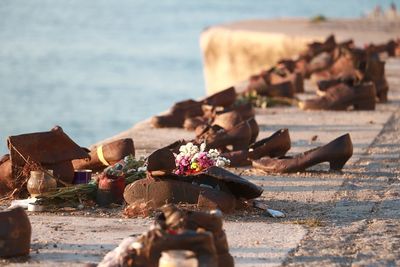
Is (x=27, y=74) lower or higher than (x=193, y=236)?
lower

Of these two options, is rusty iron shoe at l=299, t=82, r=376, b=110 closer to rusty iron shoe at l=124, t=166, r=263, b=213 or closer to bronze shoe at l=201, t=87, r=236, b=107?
bronze shoe at l=201, t=87, r=236, b=107

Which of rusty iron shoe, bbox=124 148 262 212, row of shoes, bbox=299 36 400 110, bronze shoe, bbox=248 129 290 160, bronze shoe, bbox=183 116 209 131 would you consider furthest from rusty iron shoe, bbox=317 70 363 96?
rusty iron shoe, bbox=124 148 262 212

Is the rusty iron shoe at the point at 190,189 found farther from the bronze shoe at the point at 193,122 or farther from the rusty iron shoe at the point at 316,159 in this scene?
the bronze shoe at the point at 193,122

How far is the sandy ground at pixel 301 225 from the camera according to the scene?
7.74 meters

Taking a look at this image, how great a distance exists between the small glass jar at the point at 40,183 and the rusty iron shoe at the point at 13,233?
133 centimetres

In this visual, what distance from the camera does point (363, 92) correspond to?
15.0 metres

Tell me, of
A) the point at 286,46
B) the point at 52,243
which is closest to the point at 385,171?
the point at 52,243

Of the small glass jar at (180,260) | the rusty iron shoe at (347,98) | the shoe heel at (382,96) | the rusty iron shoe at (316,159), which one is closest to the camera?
the small glass jar at (180,260)

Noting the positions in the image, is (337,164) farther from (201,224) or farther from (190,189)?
(201,224)

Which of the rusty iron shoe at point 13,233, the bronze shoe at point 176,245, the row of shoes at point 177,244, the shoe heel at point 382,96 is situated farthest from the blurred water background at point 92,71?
the bronze shoe at point 176,245

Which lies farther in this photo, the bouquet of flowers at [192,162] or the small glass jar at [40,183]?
the bouquet of flowers at [192,162]

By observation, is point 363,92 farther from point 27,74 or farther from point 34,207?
point 27,74

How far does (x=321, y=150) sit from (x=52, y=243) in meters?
3.01

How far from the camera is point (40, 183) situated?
8.99 meters
